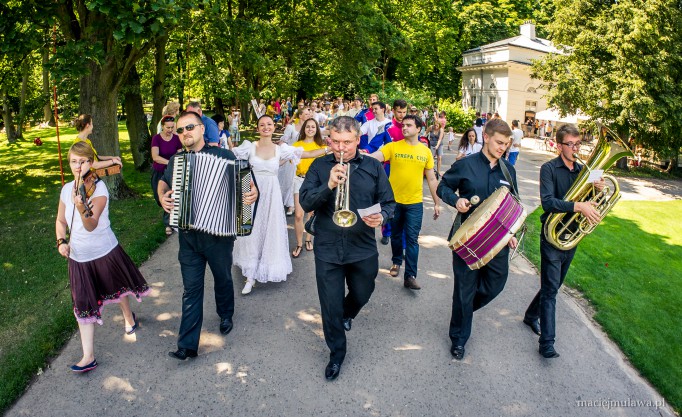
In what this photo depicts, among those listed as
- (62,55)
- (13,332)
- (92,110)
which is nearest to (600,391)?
(13,332)

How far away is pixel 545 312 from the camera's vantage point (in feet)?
15.6

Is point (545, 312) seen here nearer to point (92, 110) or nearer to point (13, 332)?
point (13, 332)

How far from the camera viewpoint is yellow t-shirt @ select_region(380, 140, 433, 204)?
6047 millimetres

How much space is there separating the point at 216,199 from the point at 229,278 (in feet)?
3.24

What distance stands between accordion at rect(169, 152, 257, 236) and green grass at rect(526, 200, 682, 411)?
14.1ft

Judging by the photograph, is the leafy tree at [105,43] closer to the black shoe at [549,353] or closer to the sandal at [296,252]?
the sandal at [296,252]

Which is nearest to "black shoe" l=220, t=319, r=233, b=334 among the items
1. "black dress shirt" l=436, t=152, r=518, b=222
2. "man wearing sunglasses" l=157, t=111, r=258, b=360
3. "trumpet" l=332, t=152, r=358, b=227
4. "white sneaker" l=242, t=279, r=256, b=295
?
"man wearing sunglasses" l=157, t=111, r=258, b=360

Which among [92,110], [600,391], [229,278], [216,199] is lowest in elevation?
[600,391]

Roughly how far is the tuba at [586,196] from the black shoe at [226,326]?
3.45 metres

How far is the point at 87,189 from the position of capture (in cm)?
425

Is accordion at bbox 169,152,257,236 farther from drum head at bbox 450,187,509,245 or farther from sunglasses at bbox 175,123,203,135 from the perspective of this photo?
drum head at bbox 450,187,509,245

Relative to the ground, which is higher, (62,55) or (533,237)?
(62,55)

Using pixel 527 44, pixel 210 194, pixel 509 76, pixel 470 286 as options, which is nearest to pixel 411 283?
pixel 470 286

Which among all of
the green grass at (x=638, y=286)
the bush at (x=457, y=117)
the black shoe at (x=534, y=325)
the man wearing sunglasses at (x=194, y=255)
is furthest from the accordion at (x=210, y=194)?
the bush at (x=457, y=117)
